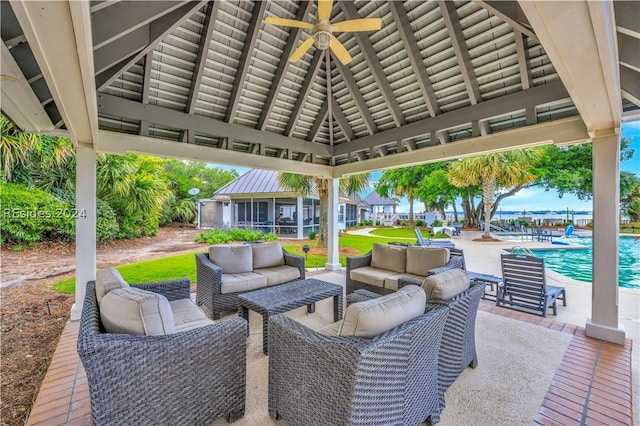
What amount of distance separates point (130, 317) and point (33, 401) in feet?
5.27

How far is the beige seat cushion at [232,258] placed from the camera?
4664 millimetres

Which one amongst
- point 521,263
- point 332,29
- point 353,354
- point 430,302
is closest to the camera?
point 353,354

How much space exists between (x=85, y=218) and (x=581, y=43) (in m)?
5.87

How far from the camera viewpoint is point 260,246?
5.18m

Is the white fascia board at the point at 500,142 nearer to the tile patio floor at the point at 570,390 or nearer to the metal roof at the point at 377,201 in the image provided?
the tile patio floor at the point at 570,390

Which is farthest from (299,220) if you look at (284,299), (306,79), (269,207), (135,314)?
(135,314)

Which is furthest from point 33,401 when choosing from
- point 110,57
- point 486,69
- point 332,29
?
point 486,69

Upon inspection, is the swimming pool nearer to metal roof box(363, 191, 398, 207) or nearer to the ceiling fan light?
the ceiling fan light

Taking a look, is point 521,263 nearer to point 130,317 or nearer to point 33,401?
point 130,317

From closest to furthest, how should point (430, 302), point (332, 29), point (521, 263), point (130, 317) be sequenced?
1. point (130, 317)
2. point (430, 302)
3. point (332, 29)
4. point (521, 263)

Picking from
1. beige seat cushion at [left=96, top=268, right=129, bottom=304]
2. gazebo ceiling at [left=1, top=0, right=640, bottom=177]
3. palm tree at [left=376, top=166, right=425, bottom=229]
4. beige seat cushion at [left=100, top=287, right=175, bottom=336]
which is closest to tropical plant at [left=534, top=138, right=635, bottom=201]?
palm tree at [left=376, top=166, right=425, bottom=229]

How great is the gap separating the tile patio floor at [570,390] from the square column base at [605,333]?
3.4 inches

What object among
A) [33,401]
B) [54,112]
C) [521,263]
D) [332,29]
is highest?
[332,29]

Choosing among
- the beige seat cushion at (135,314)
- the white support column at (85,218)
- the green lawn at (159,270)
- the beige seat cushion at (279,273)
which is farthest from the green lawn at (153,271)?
the beige seat cushion at (135,314)
